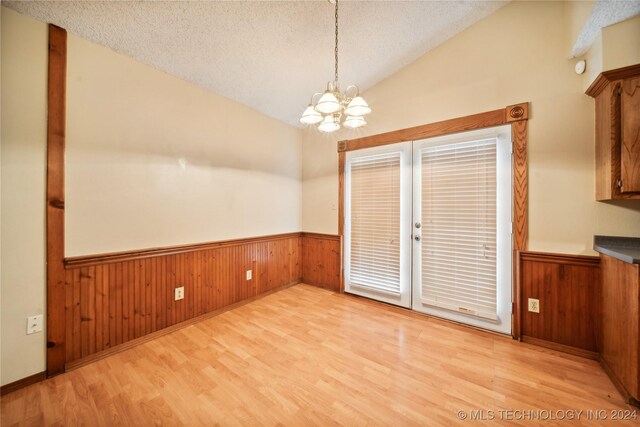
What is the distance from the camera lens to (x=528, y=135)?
2.20 meters

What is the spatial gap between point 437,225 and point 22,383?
353cm

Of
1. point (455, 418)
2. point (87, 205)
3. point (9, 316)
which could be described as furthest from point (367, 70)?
point (9, 316)

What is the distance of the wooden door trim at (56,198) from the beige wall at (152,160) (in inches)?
2.2

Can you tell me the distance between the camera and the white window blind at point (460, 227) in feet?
7.80

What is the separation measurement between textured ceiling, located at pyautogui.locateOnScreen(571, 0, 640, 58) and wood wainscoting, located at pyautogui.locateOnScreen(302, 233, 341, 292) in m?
2.89

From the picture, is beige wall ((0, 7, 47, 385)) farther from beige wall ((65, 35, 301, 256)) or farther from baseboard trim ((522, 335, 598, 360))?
baseboard trim ((522, 335, 598, 360))

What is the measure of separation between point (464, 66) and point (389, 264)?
89.2 inches

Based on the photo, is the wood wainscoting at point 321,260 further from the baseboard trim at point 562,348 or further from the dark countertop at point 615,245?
the dark countertop at point 615,245

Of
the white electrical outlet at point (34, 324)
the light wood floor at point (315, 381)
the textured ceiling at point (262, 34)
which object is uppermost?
the textured ceiling at point (262, 34)

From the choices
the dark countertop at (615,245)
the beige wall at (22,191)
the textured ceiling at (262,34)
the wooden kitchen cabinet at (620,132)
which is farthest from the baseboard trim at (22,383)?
the wooden kitchen cabinet at (620,132)

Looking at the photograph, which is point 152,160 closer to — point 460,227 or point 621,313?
point 460,227

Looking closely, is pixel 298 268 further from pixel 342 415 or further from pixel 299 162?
pixel 342 415

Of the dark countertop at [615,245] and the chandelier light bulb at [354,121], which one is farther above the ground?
the chandelier light bulb at [354,121]

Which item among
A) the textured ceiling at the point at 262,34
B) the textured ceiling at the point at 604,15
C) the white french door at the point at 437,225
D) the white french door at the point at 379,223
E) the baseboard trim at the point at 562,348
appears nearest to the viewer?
the textured ceiling at the point at 604,15
